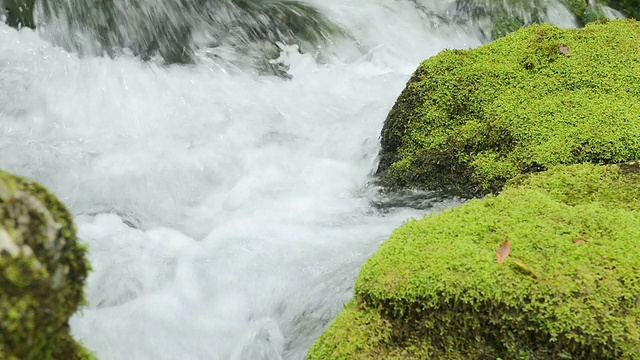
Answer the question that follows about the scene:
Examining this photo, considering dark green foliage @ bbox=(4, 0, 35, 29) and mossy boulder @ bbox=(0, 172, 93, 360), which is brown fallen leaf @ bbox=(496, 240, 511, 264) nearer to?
mossy boulder @ bbox=(0, 172, 93, 360)

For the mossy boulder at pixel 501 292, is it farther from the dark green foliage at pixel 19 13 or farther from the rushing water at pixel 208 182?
the dark green foliage at pixel 19 13

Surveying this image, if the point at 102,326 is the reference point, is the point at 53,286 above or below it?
above

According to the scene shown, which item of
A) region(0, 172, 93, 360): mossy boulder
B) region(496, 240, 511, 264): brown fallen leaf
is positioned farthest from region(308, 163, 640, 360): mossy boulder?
region(0, 172, 93, 360): mossy boulder

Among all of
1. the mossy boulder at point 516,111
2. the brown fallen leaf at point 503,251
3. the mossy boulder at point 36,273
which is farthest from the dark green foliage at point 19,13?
the brown fallen leaf at point 503,251

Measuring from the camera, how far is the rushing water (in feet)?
12.4

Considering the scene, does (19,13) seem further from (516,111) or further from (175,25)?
(516,111)

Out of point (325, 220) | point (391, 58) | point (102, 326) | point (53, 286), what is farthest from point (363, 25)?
point (53, 286)

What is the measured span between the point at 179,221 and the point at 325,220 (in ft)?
4.34

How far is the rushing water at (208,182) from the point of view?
149 inches

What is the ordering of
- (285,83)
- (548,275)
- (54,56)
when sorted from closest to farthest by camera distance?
(548,275), (54,56), (285,83)

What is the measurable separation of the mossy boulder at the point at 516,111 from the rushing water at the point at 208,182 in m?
0.37

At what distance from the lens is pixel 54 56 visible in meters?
6.68

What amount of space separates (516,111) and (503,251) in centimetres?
213

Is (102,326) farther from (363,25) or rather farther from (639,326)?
(363,25)
